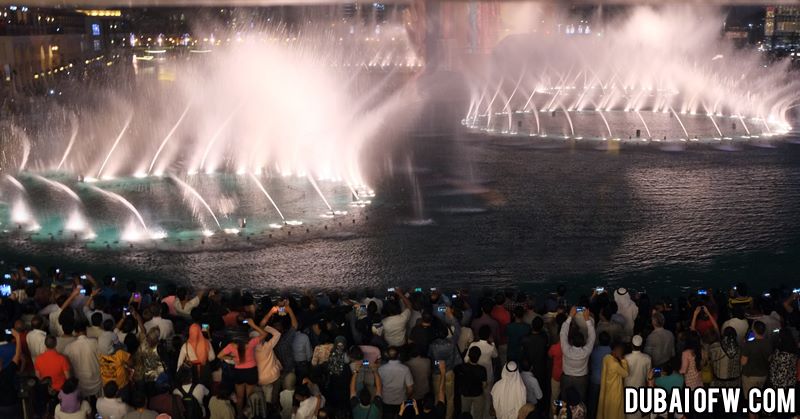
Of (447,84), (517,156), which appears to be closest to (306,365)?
(517,156)

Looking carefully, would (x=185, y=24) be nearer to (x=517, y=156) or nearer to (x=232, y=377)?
(x=517, y=156)

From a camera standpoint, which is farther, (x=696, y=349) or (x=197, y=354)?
(x=197, y=354)

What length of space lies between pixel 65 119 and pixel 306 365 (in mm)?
35123

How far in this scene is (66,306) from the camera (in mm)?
10500

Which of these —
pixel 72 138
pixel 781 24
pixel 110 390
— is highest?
pixel 110 390

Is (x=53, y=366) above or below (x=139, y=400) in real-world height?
below

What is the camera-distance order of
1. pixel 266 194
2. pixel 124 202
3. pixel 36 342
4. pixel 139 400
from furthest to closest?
pixel 266 194 < pixel 124 202 < pixel 36 342 < pixel 139 400

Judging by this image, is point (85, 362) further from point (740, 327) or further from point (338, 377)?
point (740, 327)

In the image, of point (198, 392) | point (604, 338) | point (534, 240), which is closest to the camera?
point (198, 392)

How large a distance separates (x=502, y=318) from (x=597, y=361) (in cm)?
150

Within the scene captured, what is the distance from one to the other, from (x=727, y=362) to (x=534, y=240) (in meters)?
10.2

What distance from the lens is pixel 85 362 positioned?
9039mm

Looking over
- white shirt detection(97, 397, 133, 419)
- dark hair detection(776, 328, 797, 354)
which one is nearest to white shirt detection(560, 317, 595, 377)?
dark hair detection(776, 328, 797, 354)

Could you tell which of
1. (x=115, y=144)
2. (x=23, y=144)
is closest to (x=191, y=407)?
(x=115, y=144)
